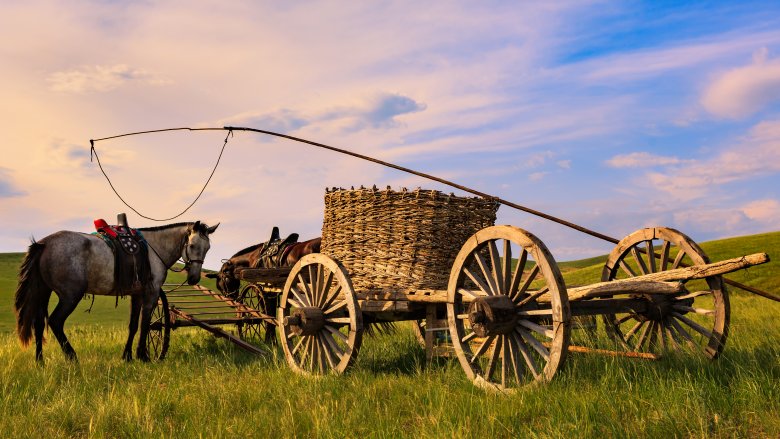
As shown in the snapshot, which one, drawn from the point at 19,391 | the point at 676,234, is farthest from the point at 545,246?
the point at 19,391

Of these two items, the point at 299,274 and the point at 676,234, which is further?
the point at 299,274

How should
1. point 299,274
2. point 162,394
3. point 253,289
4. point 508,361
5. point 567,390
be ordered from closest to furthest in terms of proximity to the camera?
1. point 567,390
2. point 508,361
3. point 162,394
4. point 299,274
5. point 253,289

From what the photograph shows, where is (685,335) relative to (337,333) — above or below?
below

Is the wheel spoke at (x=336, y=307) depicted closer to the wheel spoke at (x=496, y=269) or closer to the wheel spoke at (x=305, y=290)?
the wheel spoke at (x=305, y=290)

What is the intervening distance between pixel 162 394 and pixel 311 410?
1.94m

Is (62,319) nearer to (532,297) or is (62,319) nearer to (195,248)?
(195,248)

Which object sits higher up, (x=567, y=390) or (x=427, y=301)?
(x=427, y=301)

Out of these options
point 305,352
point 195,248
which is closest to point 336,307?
point 305,352

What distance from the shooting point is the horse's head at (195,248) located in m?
9.91

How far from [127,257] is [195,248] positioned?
1065mm

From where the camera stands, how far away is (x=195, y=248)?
9.92 meters

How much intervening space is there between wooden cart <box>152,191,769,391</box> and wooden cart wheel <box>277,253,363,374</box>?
1 centimetres

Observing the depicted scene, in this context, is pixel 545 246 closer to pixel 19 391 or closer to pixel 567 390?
pixel 567 390

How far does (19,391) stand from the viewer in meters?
6.79
